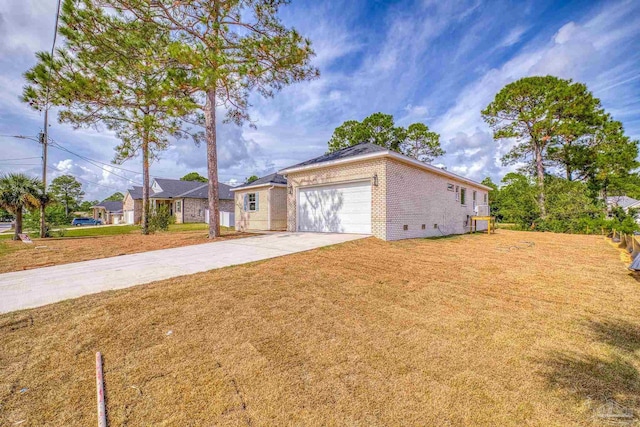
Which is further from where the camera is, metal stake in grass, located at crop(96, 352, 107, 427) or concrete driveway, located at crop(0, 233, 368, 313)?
concrete driveway, located at crop(0, 233, 368, 313)

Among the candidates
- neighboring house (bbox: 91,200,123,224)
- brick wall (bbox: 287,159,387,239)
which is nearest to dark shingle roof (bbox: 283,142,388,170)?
brick wall (bbox: 287,159,387,239)

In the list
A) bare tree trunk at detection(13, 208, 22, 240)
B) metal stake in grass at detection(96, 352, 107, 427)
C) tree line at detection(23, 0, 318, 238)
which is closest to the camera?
metal stake in grass at detection(96, 352, 107, 427)

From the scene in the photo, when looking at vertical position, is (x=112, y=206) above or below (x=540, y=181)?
below

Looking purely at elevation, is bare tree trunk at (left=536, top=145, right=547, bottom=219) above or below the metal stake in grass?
above

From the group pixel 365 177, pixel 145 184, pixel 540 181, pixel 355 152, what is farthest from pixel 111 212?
pixel 540 181

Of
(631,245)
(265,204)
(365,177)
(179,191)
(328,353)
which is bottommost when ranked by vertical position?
(328,353)

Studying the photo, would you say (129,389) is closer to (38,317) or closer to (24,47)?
(38,317)

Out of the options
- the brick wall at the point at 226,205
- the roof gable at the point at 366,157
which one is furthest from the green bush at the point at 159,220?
the brick wall at the point at 226,205

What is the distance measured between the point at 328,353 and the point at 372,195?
7557mm

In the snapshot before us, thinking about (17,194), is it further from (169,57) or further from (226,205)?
(226,205)

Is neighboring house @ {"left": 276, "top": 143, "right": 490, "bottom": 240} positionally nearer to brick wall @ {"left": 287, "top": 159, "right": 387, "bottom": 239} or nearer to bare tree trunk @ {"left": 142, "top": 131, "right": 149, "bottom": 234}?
brick wall @ {"left": 287, "top": 159, "right": 387, "bottom": 239}

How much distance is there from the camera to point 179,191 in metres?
30.2

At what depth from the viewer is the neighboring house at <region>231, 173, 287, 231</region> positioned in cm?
1469

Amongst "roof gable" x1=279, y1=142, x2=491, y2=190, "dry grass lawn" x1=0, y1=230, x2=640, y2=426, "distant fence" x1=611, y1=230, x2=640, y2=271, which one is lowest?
"dry grass lawn" x1=0, y1=230, x2=640, y2=426
